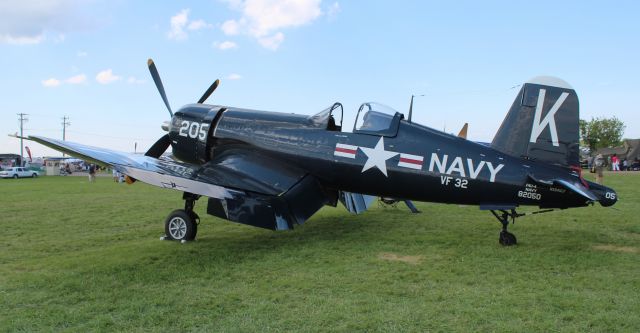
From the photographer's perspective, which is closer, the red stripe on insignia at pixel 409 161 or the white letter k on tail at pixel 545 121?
the white letter k on tail at pixel 545 121

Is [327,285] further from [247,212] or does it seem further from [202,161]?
[202,161]

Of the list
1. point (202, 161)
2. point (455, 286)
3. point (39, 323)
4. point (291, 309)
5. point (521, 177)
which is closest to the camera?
point (39, 323)

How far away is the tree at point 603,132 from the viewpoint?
78.6 meters

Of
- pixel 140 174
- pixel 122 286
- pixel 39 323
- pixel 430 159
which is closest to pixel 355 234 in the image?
pixel 430 159

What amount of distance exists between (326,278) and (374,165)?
7.55 ft

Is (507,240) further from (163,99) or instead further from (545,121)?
(163,99)

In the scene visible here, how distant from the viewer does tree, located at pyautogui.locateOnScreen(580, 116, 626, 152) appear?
78.6 m

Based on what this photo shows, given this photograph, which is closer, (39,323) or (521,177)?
(39,323)

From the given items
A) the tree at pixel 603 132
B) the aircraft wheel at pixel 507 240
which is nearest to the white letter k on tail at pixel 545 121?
the aircraft wheel at pixel 507 240

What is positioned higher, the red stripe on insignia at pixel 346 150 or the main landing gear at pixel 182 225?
the red stripe on insignia at pixel 346 150

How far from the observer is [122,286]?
4.60m

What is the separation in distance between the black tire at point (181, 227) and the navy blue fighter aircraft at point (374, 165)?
2 centimetres

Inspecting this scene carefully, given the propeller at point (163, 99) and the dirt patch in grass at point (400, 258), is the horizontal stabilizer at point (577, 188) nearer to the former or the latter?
the dirt patch in grass at point (400, 258)

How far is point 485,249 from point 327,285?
2691mm
